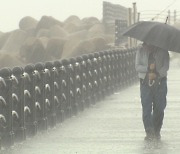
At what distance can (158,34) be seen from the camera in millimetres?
12711

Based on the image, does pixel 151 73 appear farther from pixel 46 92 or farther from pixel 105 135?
pixel 46 92

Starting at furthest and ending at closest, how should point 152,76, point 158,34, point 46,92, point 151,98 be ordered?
1. point 46,92
2. point 151,98
3. point 152,76
4. point 158,34

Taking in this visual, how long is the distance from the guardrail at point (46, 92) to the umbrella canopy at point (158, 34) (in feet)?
6.07

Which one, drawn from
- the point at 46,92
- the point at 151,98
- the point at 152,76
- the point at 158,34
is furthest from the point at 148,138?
the point at 46,92

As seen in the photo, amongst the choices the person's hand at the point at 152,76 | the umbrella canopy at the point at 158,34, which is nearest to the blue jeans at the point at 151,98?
the person's hand at the point at 152,76

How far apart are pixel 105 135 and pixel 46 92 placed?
1.48 m

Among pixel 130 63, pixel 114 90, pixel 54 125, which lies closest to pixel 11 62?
pixel 130 63

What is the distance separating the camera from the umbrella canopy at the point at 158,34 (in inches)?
496

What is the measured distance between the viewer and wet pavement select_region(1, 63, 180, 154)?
11961mm

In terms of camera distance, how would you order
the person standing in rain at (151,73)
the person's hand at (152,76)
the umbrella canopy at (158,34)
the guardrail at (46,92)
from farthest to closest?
the person standing in rain at (151,73) → the person's hand at (152,76) → the umbrella canopy at (158,34) → the guardrail at (46,92)

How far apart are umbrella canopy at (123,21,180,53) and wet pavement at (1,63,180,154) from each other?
1480 mm

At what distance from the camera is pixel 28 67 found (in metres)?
13.5

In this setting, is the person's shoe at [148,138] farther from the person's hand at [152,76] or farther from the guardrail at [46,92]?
the guardrail at [46,92]

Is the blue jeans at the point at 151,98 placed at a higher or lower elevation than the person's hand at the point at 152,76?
lower
